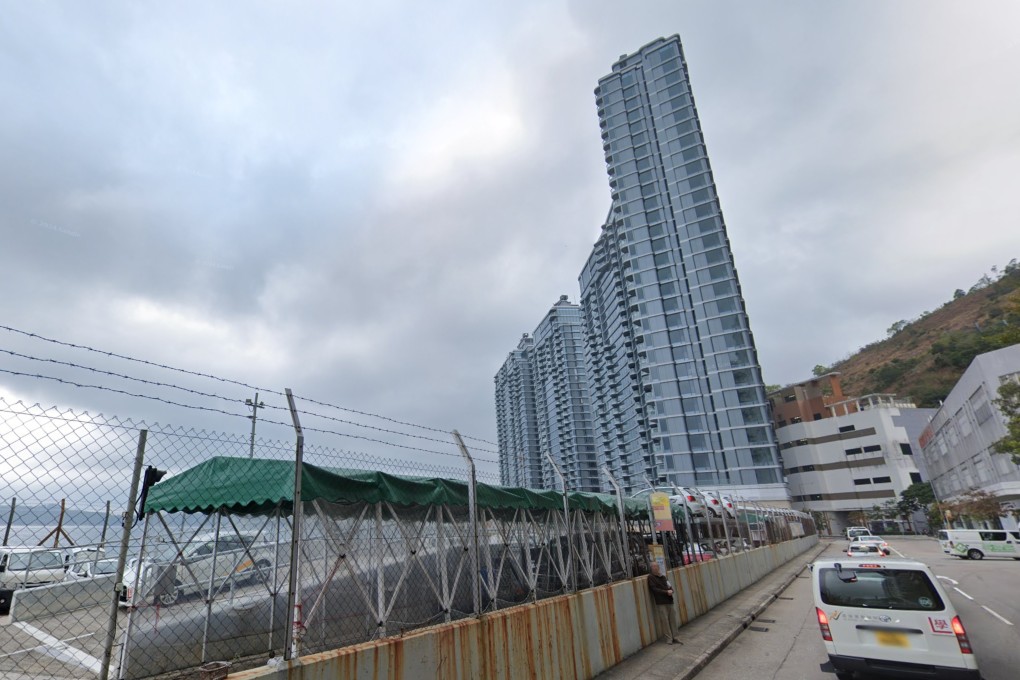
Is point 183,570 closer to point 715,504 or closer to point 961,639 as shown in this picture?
point 961,639

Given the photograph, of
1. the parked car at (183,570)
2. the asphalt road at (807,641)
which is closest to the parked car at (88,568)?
the parked car at (183,570)

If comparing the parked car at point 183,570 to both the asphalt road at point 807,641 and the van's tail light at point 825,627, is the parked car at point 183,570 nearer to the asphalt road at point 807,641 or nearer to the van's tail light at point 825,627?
the asphalt road at point 807,641

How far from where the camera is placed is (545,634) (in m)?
6.62

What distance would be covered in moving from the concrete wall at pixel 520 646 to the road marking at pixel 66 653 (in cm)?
657

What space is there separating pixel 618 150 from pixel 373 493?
288 feet

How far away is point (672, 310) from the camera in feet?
248

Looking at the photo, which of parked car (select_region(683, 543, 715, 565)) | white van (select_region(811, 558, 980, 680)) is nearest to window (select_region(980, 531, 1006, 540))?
parked car (select_region(683, 543, 715, 565))

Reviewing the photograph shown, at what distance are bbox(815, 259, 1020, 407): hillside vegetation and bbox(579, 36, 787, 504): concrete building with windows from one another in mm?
47656

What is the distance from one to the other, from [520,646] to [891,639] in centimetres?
471

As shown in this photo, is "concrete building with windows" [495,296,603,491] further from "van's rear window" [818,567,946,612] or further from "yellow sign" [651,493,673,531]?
"van's rear window" [818,567,946,612]

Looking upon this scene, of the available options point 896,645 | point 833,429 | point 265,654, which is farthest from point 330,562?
point 833,429

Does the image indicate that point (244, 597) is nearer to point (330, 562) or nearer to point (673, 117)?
point (330, 562)

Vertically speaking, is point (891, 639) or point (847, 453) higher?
point (847, 453)

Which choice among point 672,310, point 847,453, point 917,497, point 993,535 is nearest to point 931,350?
point 847,453
